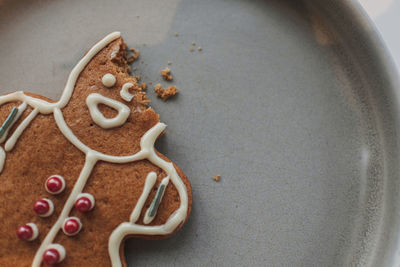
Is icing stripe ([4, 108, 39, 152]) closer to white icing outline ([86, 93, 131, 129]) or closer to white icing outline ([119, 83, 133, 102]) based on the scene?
white icing outline ([86, 93, 131, 129])

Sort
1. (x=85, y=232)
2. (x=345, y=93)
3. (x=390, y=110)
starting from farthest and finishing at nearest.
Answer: (x=345, y=93) < (x=390, y=110) < (x=85, y=232)

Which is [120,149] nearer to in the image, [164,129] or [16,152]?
[164,129]

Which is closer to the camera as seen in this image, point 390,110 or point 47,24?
point 390,110

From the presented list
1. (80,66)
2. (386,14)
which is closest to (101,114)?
(80,66)

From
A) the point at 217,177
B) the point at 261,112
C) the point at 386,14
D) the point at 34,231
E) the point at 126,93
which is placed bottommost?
the point at 34,231

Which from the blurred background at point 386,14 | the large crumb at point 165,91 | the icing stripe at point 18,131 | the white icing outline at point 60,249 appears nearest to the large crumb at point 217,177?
the large crumb at point 165,91

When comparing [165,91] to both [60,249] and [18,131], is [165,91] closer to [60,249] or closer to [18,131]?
[18,131]

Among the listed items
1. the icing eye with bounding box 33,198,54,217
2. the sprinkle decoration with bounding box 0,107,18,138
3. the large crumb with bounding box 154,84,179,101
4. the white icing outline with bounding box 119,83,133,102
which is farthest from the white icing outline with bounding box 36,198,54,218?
the large crumb with bounding box 154,84,179,101

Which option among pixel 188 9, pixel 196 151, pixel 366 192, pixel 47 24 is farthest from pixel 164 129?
pixel 366 192
